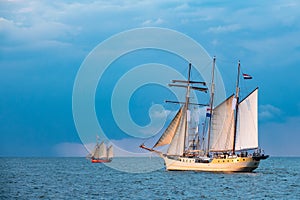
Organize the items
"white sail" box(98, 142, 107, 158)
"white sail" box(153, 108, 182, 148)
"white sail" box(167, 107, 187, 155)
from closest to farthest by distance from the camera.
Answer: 1. "white sail" box(153, 108, 182, 148)
2. "white sail" box(167, 107, 187, 155)
3. "white sail" box(98, 142, 107, 158)

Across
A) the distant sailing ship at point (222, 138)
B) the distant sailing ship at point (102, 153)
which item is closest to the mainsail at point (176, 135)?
the distant sailing ship at point (222, 138)

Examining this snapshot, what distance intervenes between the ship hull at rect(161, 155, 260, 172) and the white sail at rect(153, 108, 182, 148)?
4930mm

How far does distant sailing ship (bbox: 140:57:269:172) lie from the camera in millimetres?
94625

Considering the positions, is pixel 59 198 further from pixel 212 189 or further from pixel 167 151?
pixel 167 151

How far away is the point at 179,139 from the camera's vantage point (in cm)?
9781

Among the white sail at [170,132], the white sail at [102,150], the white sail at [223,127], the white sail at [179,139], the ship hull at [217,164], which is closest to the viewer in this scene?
the white sail at [170,132]

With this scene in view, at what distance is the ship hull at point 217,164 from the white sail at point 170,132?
4930mm

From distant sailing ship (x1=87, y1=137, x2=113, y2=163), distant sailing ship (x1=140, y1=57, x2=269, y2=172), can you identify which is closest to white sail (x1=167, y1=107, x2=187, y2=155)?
distant sailing ship (x1=140, y1=57, x2=269, y2=172)

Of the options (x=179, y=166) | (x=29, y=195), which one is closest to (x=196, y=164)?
(x=179, y=166)

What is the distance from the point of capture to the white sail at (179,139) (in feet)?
319

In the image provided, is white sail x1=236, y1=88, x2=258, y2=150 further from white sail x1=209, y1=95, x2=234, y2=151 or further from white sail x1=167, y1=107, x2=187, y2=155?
white sail x1=167, y1=107, x2=187, y2=155

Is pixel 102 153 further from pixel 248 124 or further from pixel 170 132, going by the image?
pixel 248 124

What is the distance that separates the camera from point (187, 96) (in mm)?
99500

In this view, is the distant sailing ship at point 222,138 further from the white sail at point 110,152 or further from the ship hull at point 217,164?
the white sail at point 110,152
